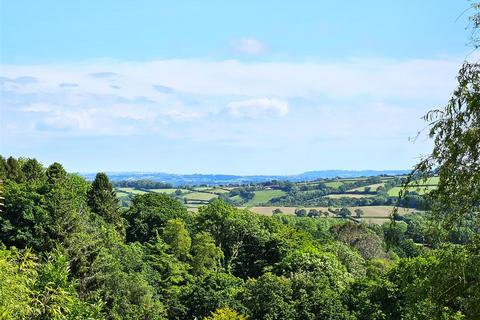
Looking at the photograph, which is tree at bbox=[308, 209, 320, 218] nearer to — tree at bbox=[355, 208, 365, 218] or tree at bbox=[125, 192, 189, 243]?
tree at bbox=[355, 208, 365, 218]

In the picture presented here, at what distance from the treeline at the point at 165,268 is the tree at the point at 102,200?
0.12m

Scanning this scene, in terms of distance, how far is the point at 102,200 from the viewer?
68.0 meters

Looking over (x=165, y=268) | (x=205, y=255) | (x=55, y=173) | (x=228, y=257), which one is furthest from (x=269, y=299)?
(x=55, y=173)

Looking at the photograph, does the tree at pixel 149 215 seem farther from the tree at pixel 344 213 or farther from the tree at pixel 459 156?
the tree at pixel 344 213

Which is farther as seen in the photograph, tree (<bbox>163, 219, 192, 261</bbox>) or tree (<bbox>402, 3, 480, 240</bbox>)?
tree (<bbox>163, 219, 192, 261</bbox>)

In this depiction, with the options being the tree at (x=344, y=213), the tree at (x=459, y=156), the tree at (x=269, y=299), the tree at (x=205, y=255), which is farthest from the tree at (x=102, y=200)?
the tree at (x=344, y=213)

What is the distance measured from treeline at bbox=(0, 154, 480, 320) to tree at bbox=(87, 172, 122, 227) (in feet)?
0.38

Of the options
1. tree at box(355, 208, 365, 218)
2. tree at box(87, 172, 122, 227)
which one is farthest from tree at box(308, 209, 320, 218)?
tree at box(87, 172, 122, 227)

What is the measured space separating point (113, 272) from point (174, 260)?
51.1ft

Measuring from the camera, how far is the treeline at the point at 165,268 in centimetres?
3066

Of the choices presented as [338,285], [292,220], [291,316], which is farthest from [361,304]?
[292,220]

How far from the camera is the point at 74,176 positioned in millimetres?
84000

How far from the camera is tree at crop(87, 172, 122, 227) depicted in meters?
67.2

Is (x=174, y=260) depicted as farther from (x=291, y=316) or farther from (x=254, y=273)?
(x=291, y=316)
